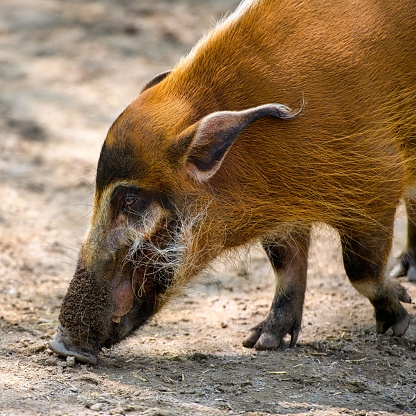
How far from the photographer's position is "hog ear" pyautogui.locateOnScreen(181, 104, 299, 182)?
3.21 meters

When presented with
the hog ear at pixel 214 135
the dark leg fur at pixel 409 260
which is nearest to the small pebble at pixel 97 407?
the hog ear at pixel 214 135

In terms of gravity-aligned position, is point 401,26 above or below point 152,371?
above

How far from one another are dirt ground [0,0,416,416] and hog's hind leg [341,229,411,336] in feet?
0.48

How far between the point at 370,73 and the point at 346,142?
379 millimetres

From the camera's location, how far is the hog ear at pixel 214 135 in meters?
3.21

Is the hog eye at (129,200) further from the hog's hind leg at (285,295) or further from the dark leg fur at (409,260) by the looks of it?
the dark leg fur at (409,260)

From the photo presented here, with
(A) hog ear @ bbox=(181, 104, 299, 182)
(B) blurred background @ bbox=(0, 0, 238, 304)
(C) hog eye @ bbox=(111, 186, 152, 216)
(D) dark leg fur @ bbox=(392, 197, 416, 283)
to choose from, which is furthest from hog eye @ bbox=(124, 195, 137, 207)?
(D) dark leg fur @ bbox=(392, 197, 416, 283)

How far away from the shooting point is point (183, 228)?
134 inches

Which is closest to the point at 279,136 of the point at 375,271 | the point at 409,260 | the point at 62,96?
the point at 375,271

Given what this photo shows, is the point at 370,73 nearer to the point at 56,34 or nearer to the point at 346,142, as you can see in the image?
the point at 346,142

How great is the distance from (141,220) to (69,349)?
72 centimetres

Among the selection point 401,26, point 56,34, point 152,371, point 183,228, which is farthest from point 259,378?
point 56,34

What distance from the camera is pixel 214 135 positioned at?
10.6ft

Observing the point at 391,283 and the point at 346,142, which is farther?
the point at 391,283
